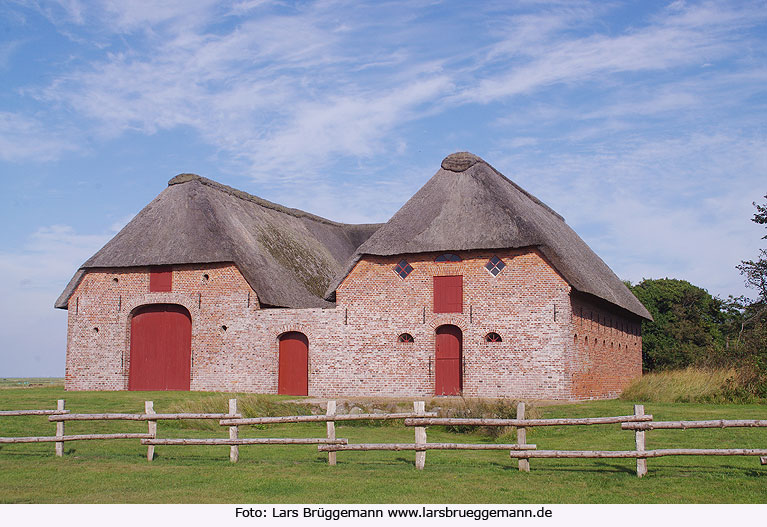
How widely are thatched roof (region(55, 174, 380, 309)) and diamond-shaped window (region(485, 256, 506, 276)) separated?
274 inches

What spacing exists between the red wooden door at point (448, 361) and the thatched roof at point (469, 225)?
8.41 ft

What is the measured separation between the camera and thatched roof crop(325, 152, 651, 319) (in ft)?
77.6

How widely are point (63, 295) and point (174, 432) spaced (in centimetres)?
1488

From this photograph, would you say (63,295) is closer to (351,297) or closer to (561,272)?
(351,297)

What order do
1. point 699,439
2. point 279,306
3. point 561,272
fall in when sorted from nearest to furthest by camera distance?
point 699,439, point 561,272, point 279,306

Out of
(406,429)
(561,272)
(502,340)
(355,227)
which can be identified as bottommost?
(406,429)

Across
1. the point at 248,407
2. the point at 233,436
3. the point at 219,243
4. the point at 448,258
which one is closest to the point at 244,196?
the point at 219,243

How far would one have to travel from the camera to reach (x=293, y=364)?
84.3 feet

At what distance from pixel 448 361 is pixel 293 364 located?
502 centimetres

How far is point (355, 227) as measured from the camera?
4047 centimetres

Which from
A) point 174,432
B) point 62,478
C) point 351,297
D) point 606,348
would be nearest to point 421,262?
point 351,297

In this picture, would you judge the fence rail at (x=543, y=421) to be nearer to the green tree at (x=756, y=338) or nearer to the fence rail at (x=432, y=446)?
the fence rail at (x=432, y=446)

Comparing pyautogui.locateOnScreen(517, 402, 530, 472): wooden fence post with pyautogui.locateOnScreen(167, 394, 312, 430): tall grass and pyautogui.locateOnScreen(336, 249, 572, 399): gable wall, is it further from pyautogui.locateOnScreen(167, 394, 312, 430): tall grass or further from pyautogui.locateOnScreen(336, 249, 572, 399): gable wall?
pyautogui.locateOnScreen(336, 249, 572, 399): gable wall

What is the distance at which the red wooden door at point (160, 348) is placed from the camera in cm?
2670
